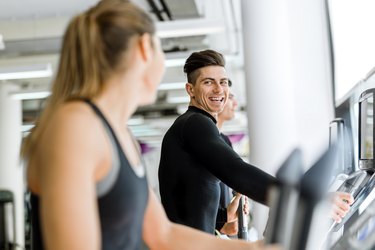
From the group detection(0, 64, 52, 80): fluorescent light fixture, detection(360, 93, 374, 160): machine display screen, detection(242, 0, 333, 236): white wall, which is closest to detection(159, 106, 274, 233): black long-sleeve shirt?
detection(360, 93, 374, 160): machine display screen

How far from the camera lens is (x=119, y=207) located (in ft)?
3.80

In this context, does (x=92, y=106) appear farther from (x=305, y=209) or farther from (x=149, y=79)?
(x=305, y=209)

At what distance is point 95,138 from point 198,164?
43.0 inches

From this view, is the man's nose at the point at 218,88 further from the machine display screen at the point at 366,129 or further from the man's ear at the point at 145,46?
the man's ear at the point at 145,46

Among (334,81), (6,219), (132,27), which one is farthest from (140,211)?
(6,219)

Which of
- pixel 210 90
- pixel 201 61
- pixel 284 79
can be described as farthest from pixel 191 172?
pixel 284 79

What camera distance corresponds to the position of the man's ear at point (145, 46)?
1.21 meters

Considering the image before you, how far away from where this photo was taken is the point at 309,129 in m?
4.51

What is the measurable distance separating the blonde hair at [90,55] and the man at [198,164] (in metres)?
0.70

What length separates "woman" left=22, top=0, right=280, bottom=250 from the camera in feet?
3.37

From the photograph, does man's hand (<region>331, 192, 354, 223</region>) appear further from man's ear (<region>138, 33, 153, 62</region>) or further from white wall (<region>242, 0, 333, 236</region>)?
white wall (<region>242, 0, 333, 236</region>)

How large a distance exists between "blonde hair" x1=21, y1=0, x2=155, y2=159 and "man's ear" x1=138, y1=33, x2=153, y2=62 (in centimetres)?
1

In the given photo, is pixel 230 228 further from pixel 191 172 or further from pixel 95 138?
pixel 95 138

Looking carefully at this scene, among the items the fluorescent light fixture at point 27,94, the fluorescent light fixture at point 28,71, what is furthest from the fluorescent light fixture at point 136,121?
the fluorescent light fixture at point 28,71
